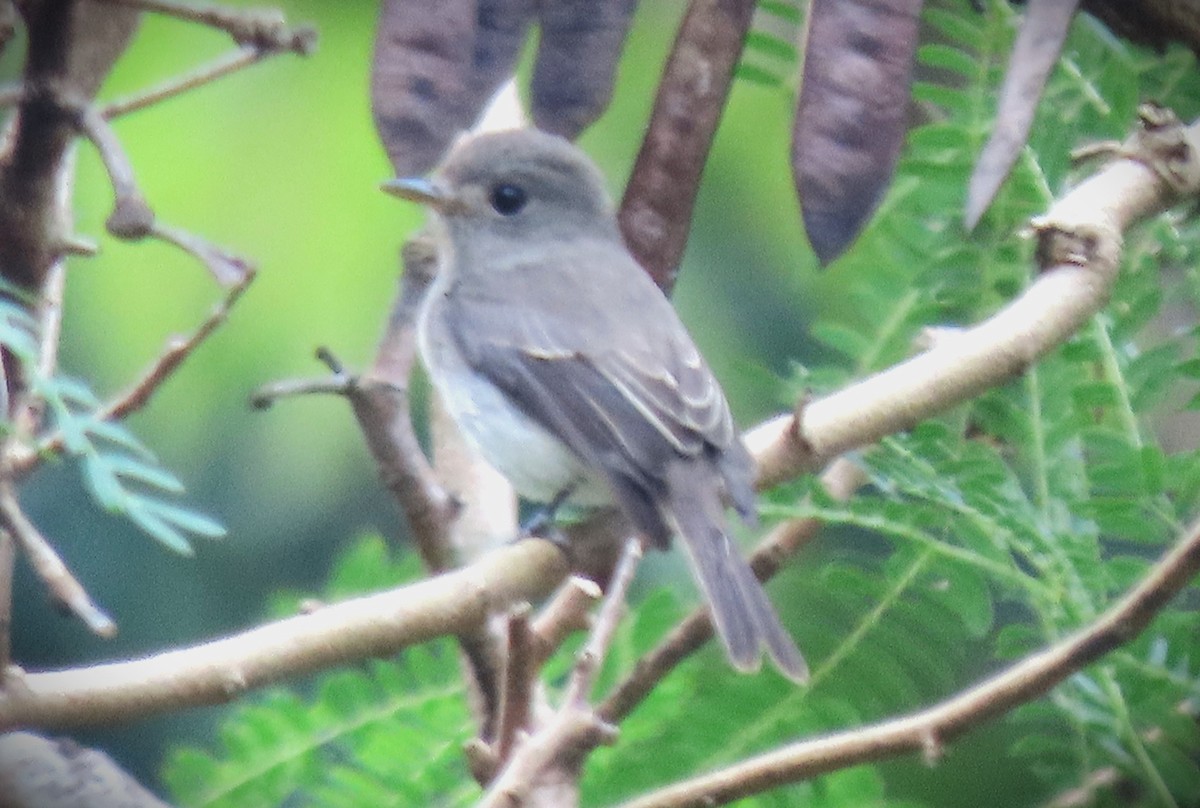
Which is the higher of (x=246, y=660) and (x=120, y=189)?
(x=120, y=189)

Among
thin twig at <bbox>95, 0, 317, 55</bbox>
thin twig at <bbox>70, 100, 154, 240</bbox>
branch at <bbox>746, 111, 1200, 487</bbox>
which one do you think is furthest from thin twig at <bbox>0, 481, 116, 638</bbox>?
branch at <bbox>746, 111, 1200, 487</bbox>

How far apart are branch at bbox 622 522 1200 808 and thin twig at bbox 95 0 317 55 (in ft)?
1.28

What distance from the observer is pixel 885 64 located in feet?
2.48

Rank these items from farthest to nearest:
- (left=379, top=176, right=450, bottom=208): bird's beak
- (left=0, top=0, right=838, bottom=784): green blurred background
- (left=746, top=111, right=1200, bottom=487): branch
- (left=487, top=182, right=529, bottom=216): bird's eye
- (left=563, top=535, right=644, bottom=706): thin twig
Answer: (left=487, top=182, right=529, bottom=216): bird's eye < (left=0, top=0, right=838, bottom=784): green blurred background < (left=379, top=176, right=450, bottom=208): bird's beak < (left=746, top=111, right=1200, bottom=487): branch < (left=563, top=535, right=644, bottom=706): thin twig

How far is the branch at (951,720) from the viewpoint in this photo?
711 mm

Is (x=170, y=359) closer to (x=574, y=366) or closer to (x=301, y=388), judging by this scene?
(x=301, y=388)

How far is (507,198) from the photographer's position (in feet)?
4.17

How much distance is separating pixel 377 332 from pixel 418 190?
0.60 feet

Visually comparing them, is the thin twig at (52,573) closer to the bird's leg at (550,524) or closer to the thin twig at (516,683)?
the thin twig at (516,683)

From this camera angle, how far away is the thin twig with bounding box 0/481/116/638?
617 millimetres

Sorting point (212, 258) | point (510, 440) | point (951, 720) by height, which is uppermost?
point (212, 258)

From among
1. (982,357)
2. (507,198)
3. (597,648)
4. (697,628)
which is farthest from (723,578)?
(507,198)

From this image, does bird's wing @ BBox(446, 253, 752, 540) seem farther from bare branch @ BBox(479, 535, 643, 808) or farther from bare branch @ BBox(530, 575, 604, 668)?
bare branch @ BBox(479, 535, 643, 808)

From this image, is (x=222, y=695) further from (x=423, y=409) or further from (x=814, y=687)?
(x=423, y=409)
